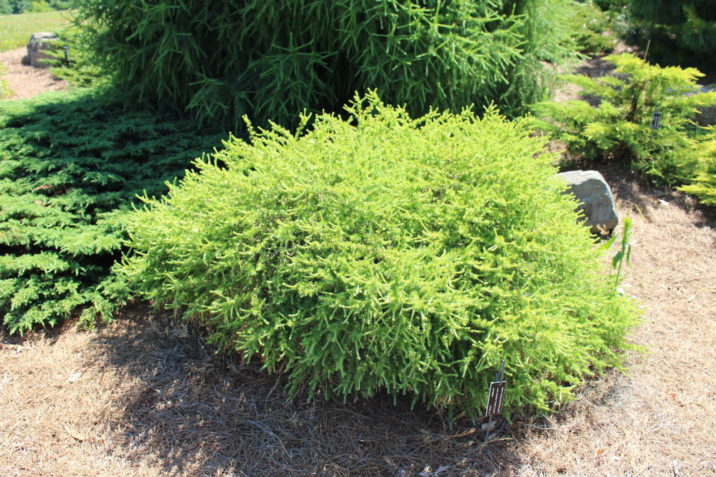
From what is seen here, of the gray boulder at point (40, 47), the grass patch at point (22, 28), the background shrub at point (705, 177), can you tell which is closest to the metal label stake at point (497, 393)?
the background shrub at point (705, 177)

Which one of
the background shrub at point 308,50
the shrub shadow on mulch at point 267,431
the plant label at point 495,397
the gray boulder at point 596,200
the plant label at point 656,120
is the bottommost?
the shrub shadow on mulch at point 267,431

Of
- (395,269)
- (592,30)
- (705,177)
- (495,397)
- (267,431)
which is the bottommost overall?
(267,431)

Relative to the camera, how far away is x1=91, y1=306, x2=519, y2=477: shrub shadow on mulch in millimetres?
2258

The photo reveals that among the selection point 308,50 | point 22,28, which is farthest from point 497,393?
point 22,28

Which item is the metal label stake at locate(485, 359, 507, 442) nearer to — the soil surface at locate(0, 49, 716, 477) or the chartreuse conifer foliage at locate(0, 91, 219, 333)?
the soil surface at locate(0, 49, 716, 477)

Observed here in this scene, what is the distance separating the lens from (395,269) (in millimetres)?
2193

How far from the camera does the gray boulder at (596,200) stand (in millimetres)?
4090

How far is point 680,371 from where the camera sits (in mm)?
2816

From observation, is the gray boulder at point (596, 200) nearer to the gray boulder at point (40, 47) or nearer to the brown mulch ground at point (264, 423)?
the brown mulch ground at point (264, 423)

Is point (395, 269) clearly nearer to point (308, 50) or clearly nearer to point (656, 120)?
point (308, 50)

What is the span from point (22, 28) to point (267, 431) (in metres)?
16.1

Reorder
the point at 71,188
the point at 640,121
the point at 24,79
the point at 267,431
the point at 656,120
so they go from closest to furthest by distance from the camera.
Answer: the point at 267,431 < the point at 71,188 < the point at 656,120 < the point at 640,121 < the point at 24,79

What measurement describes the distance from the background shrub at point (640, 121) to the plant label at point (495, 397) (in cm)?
329

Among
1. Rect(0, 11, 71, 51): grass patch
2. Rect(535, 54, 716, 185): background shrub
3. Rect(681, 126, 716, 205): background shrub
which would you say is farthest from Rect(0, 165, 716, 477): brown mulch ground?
Rect(0, 11, 71, 51): grass patch
